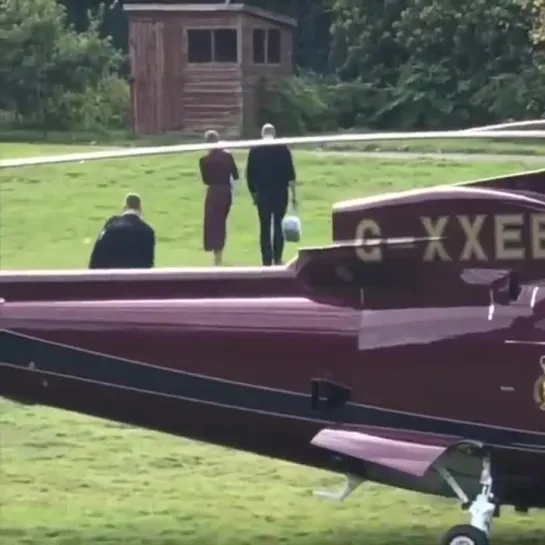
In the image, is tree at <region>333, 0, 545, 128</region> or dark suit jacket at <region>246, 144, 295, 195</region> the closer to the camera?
dark suit jacket at <region>246, 144, 295, 195</region>

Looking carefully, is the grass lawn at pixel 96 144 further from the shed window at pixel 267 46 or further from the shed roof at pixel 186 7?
the shed window at pixel 267 46

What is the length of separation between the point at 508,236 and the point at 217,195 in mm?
11310

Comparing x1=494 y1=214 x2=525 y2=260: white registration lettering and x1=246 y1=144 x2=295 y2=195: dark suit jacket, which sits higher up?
x1=494 y1=214 x2=525 y2=260: white registration lettering

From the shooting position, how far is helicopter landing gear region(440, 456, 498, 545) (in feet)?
20.2

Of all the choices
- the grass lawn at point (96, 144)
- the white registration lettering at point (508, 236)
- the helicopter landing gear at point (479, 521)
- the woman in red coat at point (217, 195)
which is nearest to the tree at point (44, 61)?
the grass lawn at point (96, 144)

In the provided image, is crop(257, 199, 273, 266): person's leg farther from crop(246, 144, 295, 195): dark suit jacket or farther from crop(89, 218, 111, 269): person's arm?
crop(89, 218, 111, 269): person's arm

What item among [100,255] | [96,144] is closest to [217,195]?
[100,255]

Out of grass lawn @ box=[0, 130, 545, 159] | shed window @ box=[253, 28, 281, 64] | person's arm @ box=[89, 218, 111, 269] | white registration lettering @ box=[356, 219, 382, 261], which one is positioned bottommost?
grass lawn @ box=[0, 130, 545, 159]

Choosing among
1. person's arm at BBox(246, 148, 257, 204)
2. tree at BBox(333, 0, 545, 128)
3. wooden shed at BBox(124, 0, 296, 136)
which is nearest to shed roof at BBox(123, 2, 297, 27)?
wooden shed at BBox(124, 0, 296, 136)

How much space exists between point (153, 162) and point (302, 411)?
19180 millimetres

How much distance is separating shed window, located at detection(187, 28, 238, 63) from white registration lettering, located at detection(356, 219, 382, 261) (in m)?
34.3

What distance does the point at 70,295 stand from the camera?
6812 millimetres

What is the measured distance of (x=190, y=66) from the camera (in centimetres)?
4041

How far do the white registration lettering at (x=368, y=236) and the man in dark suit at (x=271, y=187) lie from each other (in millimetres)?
9363
